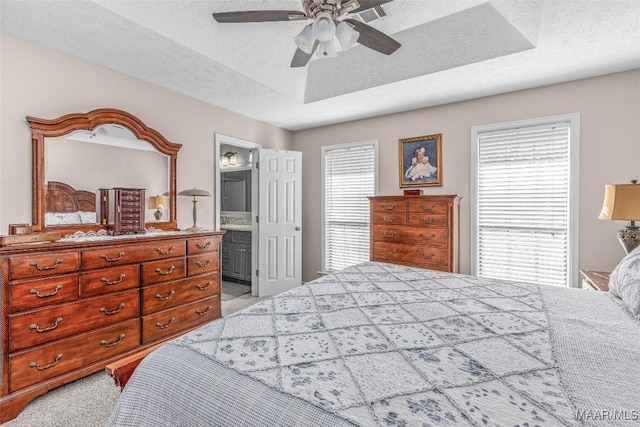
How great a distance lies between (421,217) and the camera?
11.7 feet

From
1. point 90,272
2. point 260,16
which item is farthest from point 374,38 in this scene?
point 90,272

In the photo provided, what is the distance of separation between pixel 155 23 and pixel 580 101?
399 centimetres

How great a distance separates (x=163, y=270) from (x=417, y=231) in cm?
270

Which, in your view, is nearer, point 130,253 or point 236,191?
point 130,253

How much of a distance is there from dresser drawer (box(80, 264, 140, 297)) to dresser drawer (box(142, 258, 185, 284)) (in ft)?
0.24

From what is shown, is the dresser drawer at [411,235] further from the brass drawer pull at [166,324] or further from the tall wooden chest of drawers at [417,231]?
the brass drawer pull at [166,324]

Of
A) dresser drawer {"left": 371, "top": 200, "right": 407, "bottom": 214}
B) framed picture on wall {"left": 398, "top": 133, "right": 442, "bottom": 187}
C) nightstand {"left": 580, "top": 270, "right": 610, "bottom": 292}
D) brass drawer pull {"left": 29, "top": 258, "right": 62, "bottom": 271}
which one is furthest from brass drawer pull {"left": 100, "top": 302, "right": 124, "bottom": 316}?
nightstand {"left": 580, "top": 270, "right": 610, "bottom": 292}

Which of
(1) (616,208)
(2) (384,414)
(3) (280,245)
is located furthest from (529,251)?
(2) (384,414)

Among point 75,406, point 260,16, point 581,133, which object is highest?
point 260,16

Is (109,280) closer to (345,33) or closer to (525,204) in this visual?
(345,33)

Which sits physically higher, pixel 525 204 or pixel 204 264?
pixel 525 204

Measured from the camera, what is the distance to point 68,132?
264 centimetres

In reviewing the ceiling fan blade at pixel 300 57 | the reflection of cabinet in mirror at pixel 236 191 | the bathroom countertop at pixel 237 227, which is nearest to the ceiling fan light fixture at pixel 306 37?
the ceiling fan blade at pixel 300 57

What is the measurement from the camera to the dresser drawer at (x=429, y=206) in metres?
3.44
